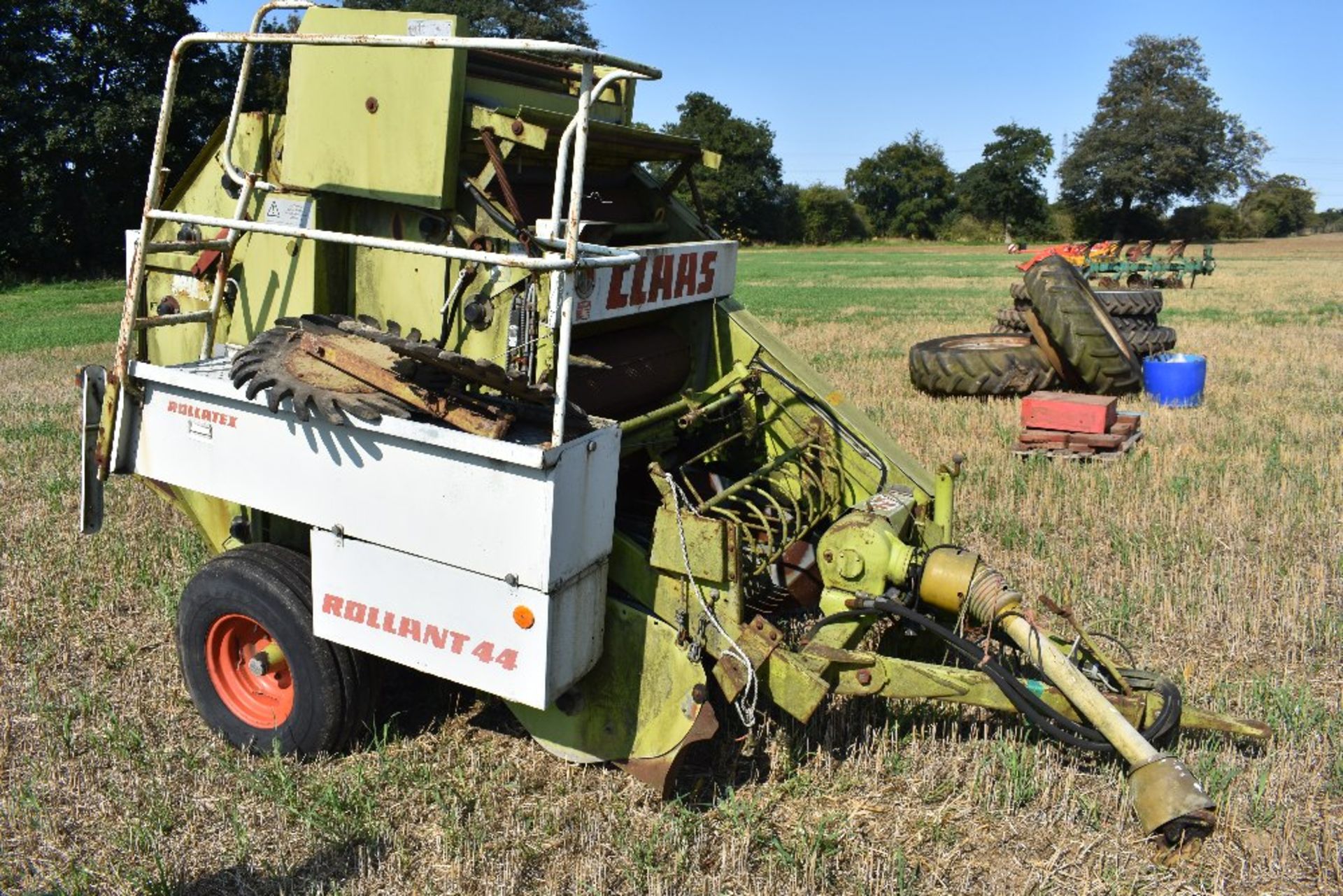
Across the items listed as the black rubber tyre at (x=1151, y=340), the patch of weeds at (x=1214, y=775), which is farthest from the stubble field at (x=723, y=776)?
the black rubber tyre at (x=1151, y=340)

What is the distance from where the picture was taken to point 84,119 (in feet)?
83.5

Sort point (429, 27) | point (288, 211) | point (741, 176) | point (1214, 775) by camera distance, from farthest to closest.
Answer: point (741, 176)
point (288, 211)
point (429, 27)
point (1214, 775)

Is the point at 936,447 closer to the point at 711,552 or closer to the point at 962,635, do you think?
the point at 962,635

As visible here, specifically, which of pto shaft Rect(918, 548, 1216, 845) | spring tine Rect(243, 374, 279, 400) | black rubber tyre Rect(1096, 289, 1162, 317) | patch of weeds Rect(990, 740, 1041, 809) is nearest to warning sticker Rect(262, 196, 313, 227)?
spring tine Rect(243, 374, 279, 400)

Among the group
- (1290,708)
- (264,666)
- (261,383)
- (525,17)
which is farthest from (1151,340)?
(525,17)

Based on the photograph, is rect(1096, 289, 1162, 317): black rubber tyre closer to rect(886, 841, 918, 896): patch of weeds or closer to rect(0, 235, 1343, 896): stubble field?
rect(0, 235, 1343, 896): stubble field

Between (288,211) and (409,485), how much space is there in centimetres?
143

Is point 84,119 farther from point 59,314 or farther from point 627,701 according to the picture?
point 627,701

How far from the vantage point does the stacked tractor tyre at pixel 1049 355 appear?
29.8 ft

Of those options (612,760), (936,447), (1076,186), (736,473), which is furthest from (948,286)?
(1076,186)

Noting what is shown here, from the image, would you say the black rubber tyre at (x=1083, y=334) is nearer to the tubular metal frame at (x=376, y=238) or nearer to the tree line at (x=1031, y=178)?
the tubular metal frame at (x=376, y=238)

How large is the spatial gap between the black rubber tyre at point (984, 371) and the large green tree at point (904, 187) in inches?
2425

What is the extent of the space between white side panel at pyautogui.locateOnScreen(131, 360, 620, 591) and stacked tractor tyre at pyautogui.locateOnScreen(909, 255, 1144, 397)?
697cm

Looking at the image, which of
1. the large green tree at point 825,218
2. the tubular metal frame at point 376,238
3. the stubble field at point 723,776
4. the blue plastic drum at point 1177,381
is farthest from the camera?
the large green tree at point 825,218
